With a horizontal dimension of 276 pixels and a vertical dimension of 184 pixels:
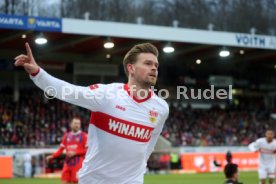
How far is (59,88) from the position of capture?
479 centimetres

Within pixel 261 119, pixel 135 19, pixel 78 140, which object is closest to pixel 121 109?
pixel 78 140

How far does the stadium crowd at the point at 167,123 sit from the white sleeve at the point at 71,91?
90.2ft

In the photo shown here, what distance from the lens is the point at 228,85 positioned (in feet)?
148

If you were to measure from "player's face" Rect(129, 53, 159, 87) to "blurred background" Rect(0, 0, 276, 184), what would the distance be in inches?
708

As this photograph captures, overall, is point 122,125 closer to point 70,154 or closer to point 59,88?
point 59,88

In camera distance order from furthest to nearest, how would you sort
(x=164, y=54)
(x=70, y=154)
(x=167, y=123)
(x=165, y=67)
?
(x=165, y=67)
(x=167, y=123)
(x=164, y=54)
(x=70, y=154)

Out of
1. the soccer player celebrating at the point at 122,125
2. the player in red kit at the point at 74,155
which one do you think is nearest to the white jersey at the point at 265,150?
the player in red kit at the point at 74,155

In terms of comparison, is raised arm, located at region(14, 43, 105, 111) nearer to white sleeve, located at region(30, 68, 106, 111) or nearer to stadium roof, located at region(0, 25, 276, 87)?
white sleeve, located at region(30, 68, 106, 111)

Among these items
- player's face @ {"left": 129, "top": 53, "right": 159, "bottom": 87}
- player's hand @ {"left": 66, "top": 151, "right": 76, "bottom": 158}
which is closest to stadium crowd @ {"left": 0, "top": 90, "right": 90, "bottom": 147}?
player's hand @ {"left": 66, "top": 151, "right": 76, "bottom": 158}

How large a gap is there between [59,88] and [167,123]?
36.5 metres

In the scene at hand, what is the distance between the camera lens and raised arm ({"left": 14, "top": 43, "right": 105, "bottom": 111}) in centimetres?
466

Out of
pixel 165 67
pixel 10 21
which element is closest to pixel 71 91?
pixel 10 21

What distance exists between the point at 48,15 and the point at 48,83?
28599mm

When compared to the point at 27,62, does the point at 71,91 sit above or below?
below
